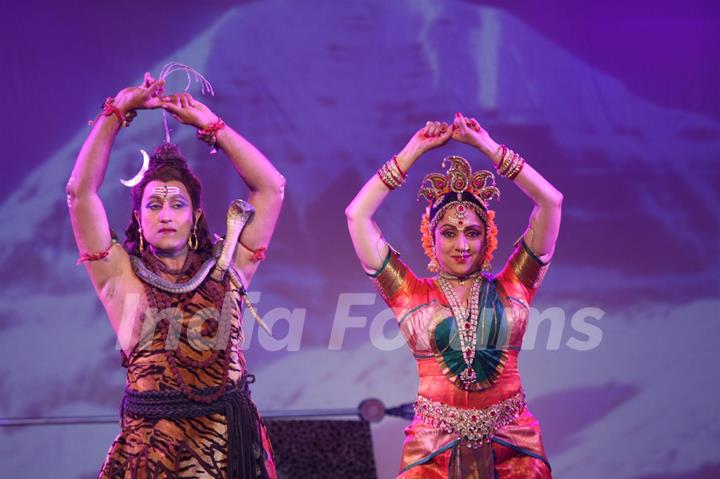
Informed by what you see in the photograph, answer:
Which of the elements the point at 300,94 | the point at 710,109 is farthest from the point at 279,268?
the point at 710,109

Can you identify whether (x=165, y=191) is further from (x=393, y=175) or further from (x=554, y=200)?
(x=554, y=200)

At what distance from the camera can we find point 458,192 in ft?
11.0

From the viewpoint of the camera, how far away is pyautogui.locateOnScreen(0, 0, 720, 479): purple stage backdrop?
451 cm

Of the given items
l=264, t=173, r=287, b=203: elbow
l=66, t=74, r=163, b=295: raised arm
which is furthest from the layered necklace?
l=66, t=74, r=163, b=295: raised arm

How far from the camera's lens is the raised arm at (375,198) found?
3.29 m

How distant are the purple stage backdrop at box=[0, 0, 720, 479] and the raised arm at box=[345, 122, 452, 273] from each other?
Result: 1.31 meters

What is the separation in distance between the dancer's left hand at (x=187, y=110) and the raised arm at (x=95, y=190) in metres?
0.10

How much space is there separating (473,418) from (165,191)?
132 centimetres

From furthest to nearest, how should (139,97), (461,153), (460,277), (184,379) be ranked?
1. (461,153)
2. (460,277)
3. (139,97)
4. (184,379)

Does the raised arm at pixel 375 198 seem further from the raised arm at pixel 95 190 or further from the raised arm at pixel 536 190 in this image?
the raised arm at pixel 95 190

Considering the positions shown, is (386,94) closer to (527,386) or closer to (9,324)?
(527,386)

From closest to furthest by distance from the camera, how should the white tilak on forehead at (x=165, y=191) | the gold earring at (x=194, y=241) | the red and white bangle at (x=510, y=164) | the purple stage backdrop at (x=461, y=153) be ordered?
the white tilak on forehead at (x=165, y=191)
the gold earring at (x=194, y=241)
the red and white bangle at (x=510, y=164)
the purple stage backdrop at (x=461, y=153)

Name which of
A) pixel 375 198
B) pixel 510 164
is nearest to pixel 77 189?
pixel 375 198

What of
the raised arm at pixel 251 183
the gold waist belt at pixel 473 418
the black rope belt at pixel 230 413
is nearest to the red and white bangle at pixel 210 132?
the raised arm at pixel 251 183
